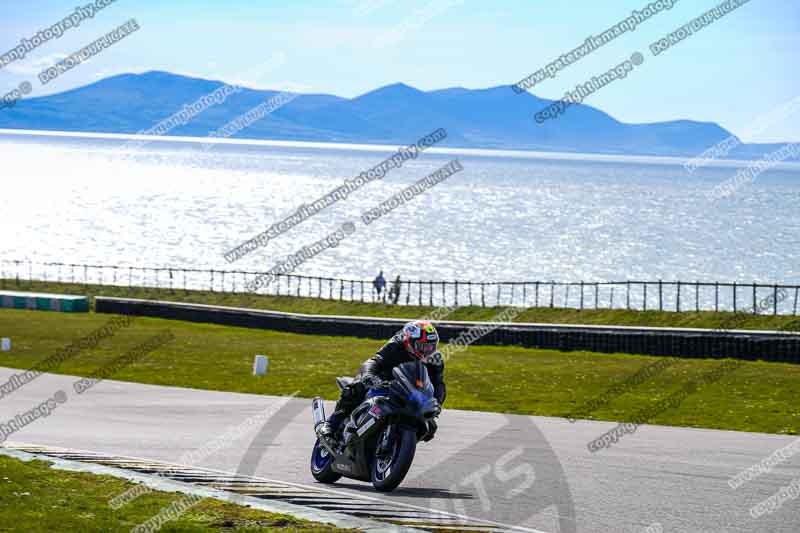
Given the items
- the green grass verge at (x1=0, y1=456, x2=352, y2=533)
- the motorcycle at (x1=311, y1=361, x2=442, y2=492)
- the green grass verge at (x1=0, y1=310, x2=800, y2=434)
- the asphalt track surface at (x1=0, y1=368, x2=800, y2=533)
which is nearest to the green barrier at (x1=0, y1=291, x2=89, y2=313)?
the green grass verge at (x1=0, y1=310, x2=800, y2=434)

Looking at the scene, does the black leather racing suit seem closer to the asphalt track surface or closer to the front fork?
the front fork

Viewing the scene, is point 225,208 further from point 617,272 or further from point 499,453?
point 499,453

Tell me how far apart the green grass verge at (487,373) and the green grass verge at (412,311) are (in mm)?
8578

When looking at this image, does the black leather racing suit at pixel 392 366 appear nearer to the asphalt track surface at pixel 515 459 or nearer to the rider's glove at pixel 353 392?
the rider's glove at pixel 353 392

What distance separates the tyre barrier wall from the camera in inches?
1291

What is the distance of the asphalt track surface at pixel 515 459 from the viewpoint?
454 inches

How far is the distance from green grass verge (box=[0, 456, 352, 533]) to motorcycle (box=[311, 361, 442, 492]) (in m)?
2.00

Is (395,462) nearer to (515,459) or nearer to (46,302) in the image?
(515,459)

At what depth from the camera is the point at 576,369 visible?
3136 centimetres

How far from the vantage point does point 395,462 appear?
1274 cm

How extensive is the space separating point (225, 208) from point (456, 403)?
545 ft

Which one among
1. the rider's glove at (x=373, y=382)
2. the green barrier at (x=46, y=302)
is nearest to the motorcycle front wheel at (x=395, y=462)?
the rider's glove at (x=373, y=382)

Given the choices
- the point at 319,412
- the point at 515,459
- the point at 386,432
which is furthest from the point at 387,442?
the point at 515,459

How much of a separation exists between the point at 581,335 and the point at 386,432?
80.0 feet
